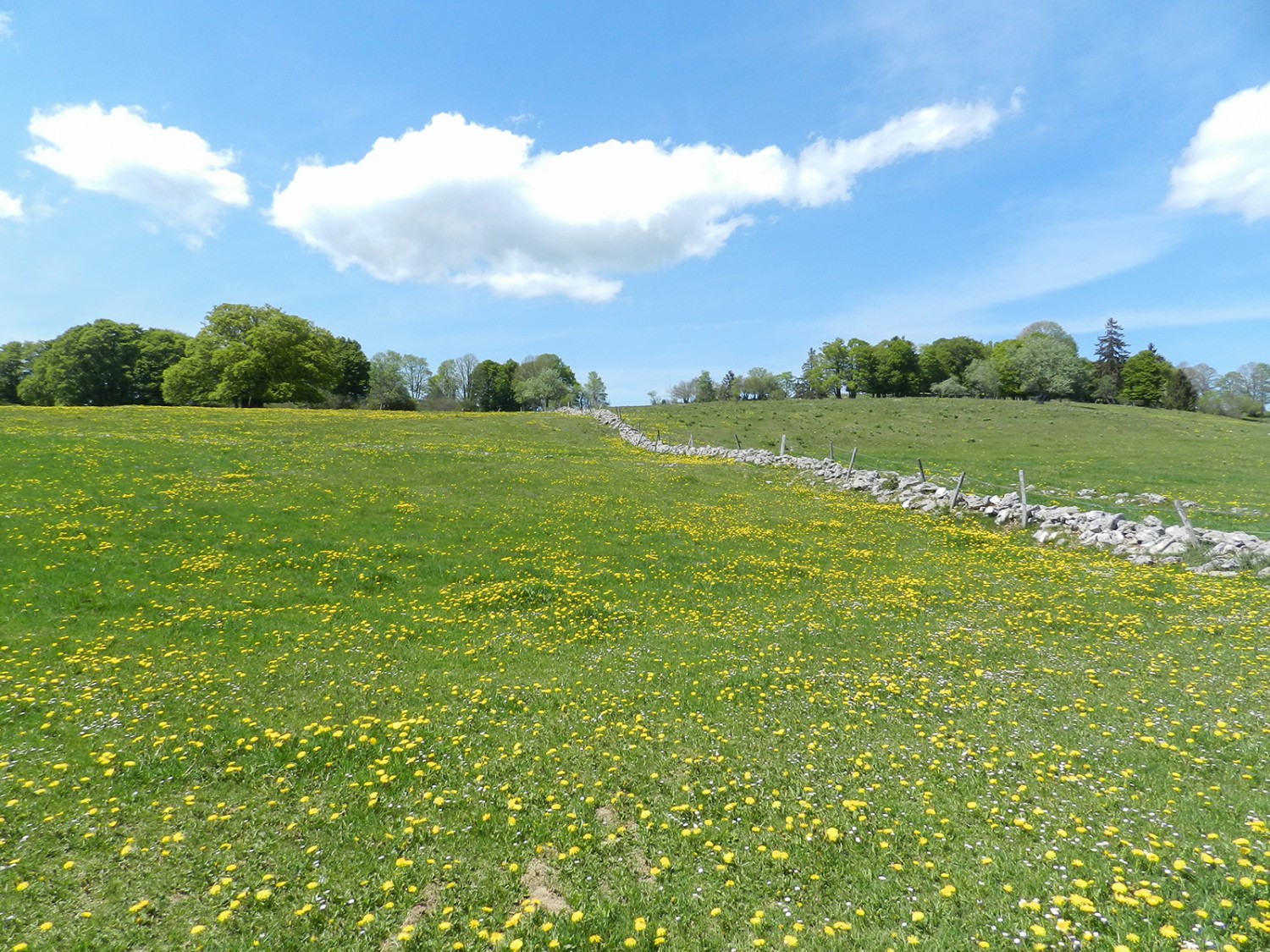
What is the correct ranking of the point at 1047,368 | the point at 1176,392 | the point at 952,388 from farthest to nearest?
the point at 952,388
the point at 1176,392
the point at 1047,368

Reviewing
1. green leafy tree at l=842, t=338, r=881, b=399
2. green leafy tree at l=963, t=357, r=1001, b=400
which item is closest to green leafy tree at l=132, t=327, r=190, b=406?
green leafy tree at l=842, t=338, r=881, b=399

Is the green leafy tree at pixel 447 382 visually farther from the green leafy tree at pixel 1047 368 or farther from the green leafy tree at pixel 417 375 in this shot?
the green leafy tree at pixel 1047 368

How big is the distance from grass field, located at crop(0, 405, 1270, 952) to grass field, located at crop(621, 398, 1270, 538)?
1936 cm

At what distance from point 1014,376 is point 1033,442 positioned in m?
72.4

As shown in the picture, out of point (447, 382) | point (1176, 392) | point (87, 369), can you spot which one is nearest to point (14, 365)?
point (87, 369)

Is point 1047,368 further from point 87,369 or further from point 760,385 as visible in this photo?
point 87,369

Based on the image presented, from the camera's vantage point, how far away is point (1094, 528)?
78.5 feet

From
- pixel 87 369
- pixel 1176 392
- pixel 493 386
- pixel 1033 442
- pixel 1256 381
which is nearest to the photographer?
pixel 1033 442

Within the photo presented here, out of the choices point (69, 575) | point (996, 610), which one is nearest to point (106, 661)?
point (69, 575)

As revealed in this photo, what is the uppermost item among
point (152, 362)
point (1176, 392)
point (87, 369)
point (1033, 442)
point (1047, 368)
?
point (1047, 368)

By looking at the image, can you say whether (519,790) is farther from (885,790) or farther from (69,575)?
(69,575)

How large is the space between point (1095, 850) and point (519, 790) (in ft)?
25.0

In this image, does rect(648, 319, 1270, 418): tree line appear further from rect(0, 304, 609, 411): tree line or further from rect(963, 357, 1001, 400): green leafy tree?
rect(0, 304, 609, 411): tree line

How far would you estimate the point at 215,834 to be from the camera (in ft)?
25.0
